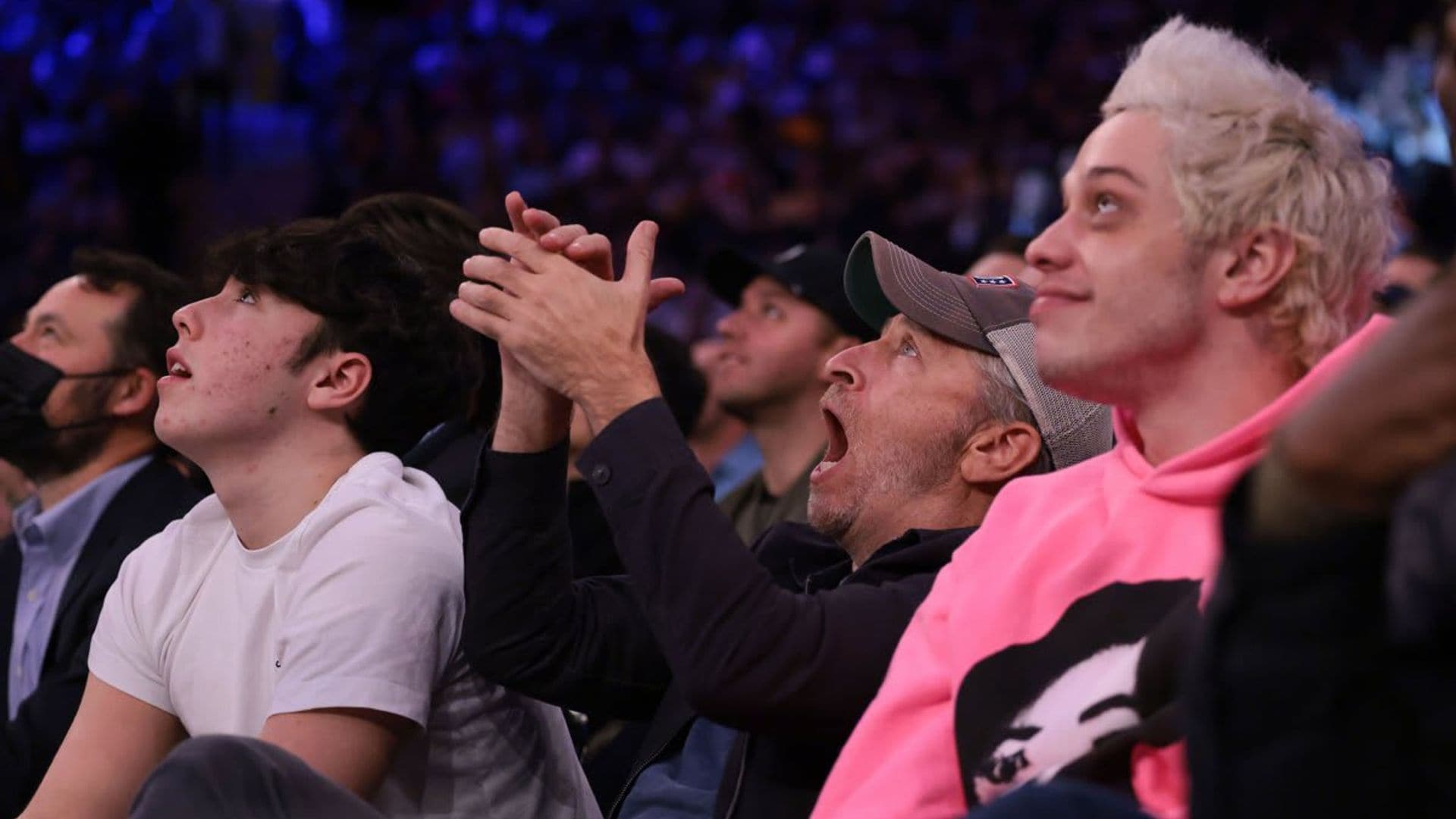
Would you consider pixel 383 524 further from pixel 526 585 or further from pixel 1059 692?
pixel 1059 692

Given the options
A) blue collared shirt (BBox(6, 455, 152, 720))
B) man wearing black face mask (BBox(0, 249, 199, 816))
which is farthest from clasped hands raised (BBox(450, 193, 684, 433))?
blue collared shirt (BBox(6, 455, 152, 720))

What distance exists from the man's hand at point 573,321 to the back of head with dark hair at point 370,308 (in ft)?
1.56

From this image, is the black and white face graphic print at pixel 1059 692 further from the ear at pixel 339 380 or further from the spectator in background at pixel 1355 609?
the ear at pixel 339 380

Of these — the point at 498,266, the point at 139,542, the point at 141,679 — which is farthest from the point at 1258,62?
the point at 139,542

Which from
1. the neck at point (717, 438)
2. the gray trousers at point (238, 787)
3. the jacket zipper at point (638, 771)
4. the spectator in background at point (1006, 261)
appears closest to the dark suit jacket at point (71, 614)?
the jacket zipper at point (638, 771)

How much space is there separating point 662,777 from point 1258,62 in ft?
3.67

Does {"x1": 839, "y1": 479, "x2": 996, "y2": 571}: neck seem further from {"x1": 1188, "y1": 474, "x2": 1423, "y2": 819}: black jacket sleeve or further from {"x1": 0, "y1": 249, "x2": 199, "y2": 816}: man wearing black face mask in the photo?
{"x1": 0, "y1": 249, "x2": 199, "y2": 816}: man wearing black face mask

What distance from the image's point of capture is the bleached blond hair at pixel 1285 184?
5.43 ft

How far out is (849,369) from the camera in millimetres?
2209

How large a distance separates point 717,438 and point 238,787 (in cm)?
370

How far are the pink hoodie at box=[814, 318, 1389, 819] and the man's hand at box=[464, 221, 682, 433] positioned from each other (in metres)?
0.38

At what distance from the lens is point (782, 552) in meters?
2.29

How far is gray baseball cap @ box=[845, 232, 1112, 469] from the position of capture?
84.6 inches

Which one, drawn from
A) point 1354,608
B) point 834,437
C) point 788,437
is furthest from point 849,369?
point 788,437
